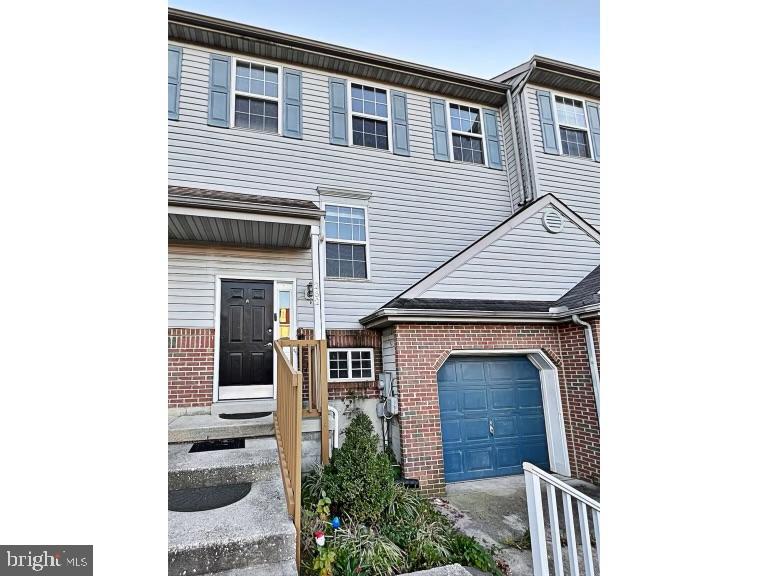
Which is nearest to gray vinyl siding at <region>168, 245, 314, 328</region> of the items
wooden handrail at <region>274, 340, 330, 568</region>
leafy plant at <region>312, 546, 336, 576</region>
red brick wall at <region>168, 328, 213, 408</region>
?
red brick wall at <region>168, 328, 213, 408</region>

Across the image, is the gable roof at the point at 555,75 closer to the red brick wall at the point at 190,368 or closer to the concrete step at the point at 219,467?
the red brick wall at the point at 190,368

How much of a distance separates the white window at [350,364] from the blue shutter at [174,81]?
4.67 m

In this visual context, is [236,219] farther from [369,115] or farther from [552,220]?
[552,220]

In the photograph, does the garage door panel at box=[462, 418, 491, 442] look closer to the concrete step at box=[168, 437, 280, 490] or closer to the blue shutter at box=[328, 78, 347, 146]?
the concrete step at box=[168, 437, 280, 490]

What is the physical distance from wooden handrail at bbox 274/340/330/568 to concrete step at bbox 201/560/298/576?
169mm

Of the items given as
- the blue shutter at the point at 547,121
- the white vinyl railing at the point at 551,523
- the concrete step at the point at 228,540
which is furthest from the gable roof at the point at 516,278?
the concrete step at the point at 228,540

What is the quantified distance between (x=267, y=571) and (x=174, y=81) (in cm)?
698

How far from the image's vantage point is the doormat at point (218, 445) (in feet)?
11.9

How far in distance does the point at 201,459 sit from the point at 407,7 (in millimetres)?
6379

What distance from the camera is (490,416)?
18.6ft

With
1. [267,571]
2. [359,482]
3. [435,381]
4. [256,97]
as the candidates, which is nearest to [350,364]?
[435,381]
